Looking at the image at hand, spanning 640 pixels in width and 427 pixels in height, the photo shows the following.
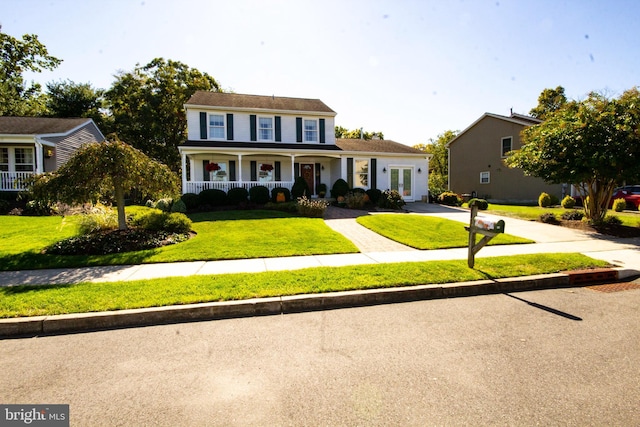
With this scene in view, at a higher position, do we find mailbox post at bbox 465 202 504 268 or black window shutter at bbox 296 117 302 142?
black window shutter at bbox 296 117 302 142

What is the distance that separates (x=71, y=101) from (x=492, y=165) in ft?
127

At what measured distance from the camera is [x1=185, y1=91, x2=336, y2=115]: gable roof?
2030 cm

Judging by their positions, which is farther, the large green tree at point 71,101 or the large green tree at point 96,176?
the large green tree at point 71,101

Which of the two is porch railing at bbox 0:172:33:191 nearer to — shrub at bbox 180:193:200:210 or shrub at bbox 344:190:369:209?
shrub at bbox 180:193:200:210

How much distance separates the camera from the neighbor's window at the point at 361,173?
21.6 m

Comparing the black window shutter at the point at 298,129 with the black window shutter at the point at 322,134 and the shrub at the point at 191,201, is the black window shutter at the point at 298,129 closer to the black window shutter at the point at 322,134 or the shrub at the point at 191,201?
the black window shutter at the point at 322,134

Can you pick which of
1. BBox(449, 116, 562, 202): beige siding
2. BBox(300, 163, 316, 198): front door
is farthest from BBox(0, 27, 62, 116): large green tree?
BBox(449, 116, 562, 202): beige siding

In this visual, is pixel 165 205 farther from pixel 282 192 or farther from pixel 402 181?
pixel 402 181

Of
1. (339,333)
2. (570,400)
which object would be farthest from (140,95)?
(570,400)

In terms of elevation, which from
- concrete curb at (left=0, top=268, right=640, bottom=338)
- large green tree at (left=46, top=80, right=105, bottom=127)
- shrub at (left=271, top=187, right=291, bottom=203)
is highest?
large green tree at (left=46, top=80, right=105, bottom=127)

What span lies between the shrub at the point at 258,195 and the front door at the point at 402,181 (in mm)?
9004

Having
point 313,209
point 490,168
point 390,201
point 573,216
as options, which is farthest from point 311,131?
point 490,168

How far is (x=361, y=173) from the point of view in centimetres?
2172

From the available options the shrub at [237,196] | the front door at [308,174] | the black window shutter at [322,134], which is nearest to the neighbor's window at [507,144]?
the black window shutter at [322,134]
